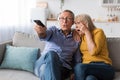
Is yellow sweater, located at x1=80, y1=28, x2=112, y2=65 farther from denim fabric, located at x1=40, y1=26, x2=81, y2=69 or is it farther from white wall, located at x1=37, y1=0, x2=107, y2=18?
white wall, located at x1=37, y1=0, x2=107, y2=18

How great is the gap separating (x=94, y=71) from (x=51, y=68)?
0.42m

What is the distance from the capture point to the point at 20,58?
2680 millimetres

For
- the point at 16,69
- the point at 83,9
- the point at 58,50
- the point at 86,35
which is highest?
the point at 83,9

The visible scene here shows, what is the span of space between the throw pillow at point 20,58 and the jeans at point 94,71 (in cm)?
55

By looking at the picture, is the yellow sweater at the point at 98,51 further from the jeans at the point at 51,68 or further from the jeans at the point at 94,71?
the jeans at the point at 51,68

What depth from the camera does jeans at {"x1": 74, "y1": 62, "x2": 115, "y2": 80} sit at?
2301 millimetres

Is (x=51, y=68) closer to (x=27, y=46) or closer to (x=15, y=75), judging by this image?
(x=15, y=75)

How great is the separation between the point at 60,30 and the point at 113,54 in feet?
2.01

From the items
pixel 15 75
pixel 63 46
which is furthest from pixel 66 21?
pixel 15 75

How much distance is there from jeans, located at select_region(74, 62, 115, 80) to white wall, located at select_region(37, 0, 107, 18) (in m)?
3.29

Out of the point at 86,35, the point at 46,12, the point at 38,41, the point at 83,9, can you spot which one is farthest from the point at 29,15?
the point at 86,35

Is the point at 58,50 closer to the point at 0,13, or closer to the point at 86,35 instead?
the point at 86,35

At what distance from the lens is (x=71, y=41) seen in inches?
103

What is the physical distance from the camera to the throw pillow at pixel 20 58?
2641 mm
